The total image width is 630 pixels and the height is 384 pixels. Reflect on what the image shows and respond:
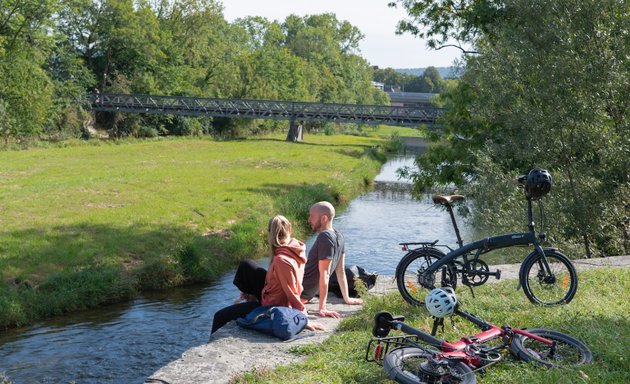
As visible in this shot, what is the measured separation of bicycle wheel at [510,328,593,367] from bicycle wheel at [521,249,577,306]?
193 centimetres

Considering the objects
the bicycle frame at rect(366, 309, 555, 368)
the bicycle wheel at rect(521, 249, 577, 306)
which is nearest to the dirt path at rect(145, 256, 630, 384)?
the bicycle frame at rect(366, 309, 555, 368)

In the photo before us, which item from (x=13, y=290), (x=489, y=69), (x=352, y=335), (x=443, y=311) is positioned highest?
(x=489, y=69)

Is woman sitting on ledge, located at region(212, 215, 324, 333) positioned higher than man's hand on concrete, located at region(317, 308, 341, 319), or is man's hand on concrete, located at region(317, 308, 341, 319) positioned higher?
woman sitting on ledge, located at region(212, 215, 324, 333)

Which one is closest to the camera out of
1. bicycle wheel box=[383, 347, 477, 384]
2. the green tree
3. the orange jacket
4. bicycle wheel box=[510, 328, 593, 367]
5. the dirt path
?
bicycle wheel box=[383, 347, 477, 384]

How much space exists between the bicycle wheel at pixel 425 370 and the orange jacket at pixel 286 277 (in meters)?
2.35

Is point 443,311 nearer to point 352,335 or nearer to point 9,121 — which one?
point 352,335

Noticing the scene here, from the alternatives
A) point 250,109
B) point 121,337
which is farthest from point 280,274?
point 250,109

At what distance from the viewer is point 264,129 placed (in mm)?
72125

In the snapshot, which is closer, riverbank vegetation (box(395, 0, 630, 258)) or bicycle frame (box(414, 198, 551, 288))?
bicycle frame (box(414, 198, 551, 288))

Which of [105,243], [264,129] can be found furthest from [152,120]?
[105,243]

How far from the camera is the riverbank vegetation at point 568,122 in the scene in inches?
598

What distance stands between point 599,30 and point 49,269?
13.0 meters

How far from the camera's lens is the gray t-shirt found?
862 centimetres

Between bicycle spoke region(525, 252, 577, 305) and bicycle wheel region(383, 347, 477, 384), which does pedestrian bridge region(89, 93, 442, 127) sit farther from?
bicycle wheel region(383, 347, 477, 384)
